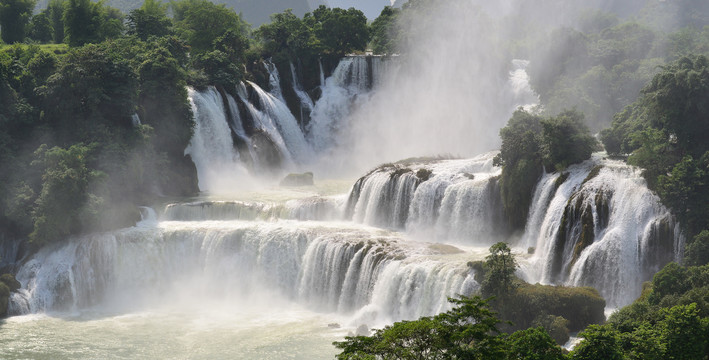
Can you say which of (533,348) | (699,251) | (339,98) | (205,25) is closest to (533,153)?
(699,251)

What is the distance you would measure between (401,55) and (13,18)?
3015cm

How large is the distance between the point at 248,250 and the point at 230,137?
16.4 m

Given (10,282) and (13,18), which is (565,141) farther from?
(13,18)

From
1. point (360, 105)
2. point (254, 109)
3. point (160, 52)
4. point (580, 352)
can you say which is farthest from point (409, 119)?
point (580, 352)

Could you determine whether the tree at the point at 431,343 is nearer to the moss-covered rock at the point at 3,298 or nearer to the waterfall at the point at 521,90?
the moss-covered rock at the point at 3,298

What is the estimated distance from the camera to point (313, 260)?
30.8 m

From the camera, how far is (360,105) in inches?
2254

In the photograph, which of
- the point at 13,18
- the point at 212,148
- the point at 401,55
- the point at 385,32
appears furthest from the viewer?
the point at 385,32

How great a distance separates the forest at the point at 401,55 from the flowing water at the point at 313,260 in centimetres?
117

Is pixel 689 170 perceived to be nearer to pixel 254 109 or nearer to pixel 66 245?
pixel 66 245

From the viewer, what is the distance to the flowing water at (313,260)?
25.1 metres

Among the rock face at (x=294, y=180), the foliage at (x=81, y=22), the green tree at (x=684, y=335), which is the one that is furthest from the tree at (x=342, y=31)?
the green tree at (x=684, y=335)

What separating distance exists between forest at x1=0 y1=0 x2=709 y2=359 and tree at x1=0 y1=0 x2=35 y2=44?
0.10 m

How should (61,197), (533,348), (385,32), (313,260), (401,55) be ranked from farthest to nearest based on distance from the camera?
(385,32) → (401,55) → (61,197) → (313,260) → (533,348)
